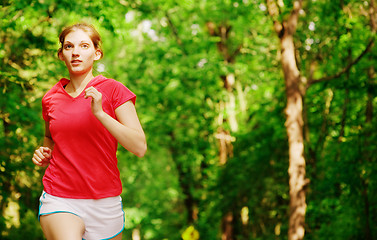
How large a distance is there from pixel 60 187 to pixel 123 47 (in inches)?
830

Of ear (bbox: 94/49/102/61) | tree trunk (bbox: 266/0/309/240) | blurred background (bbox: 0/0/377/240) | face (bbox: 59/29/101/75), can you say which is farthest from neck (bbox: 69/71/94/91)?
tree trunk (bbox: 266/0/309/240)

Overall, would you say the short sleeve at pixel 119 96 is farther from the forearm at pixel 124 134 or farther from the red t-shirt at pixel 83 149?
the forearm at pixel 124 134

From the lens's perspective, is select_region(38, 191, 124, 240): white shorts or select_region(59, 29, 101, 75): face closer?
select_region(38, 191, 124, 240): white shorts

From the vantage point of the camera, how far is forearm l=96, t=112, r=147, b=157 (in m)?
2.19

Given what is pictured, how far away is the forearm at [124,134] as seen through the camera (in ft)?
7.19

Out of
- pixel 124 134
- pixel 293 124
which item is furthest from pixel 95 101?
pixel 293 124

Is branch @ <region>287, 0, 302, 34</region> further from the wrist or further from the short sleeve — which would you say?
the wrist

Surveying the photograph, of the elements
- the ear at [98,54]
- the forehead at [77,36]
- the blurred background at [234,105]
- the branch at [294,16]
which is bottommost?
the blurred background at [234,105]

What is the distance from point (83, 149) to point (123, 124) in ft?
0.72

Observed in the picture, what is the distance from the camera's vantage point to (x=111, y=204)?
242 centimetres

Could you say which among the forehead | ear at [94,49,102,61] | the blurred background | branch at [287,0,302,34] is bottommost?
the blurred background

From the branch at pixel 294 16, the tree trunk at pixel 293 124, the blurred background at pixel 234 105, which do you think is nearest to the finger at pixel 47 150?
the blurred background at pixel 234 105

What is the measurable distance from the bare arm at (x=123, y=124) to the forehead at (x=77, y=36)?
412mm

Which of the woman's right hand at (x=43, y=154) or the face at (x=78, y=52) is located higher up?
the face at (x=78, y=52)
